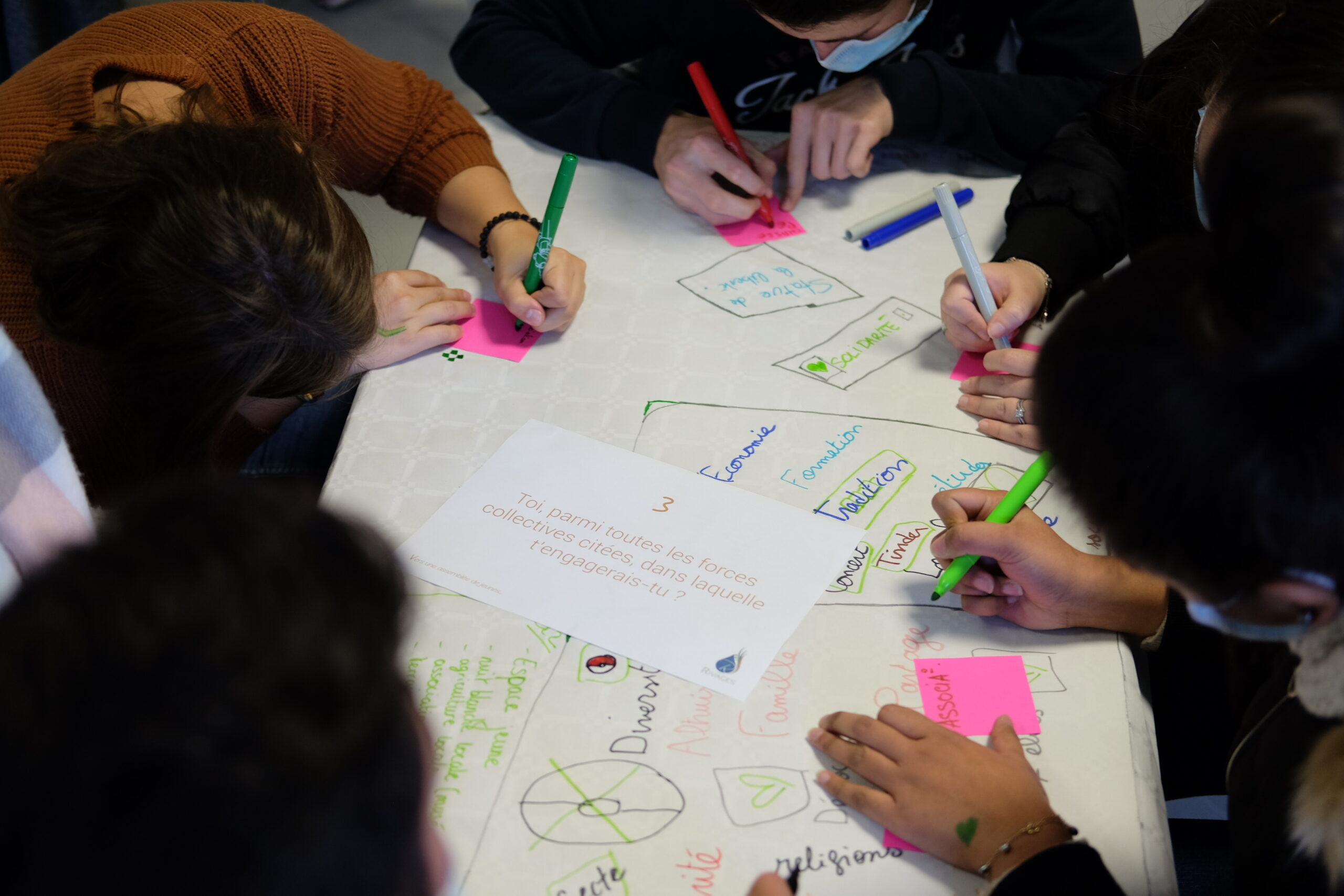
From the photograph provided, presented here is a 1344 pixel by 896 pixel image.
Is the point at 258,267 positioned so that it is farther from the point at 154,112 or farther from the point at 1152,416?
the point at 1152,416

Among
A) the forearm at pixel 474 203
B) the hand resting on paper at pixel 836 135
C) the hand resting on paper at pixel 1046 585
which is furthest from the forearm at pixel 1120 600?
the forearm at pixel 474 203

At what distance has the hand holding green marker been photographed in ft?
2.82

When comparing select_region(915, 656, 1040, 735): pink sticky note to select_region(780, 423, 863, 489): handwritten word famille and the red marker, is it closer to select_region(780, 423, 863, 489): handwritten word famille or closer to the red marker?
select_region(780, 423, 863, 489): handwritten word famille

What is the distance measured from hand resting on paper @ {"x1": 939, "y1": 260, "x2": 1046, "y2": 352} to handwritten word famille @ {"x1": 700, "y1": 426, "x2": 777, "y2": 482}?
21cm

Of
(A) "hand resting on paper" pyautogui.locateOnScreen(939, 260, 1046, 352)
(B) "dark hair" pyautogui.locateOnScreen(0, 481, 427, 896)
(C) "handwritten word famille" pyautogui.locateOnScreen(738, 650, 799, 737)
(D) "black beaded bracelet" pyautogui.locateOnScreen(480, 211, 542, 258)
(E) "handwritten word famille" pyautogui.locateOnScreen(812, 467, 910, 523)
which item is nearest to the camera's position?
(B) "dark hair" pyautogui.locateOnScreen(0, 481, 427, 896)

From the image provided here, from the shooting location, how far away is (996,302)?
872 millimetres

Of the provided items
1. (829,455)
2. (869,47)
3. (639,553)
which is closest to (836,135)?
(869,47)

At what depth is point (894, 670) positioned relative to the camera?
620 mm

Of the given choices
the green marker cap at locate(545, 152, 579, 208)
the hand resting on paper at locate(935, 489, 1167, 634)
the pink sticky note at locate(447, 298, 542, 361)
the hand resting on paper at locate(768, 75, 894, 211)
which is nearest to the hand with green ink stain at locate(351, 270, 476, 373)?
the pink sticky note at locate(447, 298, 542, 361)

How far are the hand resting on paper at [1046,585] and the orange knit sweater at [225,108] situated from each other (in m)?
0.68

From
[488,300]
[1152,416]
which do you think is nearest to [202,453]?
[488,300]

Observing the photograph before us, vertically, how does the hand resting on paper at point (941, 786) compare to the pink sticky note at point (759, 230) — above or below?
below

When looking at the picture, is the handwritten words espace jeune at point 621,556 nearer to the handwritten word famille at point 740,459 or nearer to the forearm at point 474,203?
the handwritten word famille at point 740,459

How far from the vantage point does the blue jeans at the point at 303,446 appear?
39.9 inches
